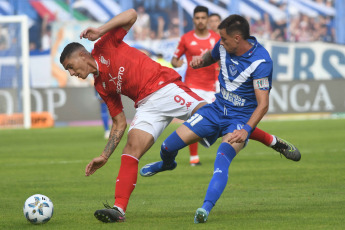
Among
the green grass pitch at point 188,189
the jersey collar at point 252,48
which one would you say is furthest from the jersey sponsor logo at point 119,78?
the green grass pitch at point 188,189

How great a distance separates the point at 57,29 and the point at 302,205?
2658cm

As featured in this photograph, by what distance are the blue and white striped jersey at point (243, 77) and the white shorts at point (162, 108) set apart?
339mm

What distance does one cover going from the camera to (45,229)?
623 cm

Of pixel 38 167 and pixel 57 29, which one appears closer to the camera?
pixel 38 167

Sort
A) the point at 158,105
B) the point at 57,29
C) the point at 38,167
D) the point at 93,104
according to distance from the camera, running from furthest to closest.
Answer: the point at 57,29, the point at 93,104, the point at 38,167, the point at 158,105

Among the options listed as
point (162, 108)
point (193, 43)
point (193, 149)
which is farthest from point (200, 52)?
point (162, 108)

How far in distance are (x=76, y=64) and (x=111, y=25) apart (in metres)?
0.48

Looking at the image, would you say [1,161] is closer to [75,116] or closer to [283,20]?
[75,116]

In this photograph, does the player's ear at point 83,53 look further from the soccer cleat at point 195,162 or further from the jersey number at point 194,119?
the soccer cleat at point 195,162

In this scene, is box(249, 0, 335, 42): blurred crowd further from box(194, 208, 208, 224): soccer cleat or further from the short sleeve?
box(194, 208, 208, 224): soccer cleat

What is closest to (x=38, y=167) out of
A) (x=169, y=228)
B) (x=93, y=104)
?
(x=169, y=228)

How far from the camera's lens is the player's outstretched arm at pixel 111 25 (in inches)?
253

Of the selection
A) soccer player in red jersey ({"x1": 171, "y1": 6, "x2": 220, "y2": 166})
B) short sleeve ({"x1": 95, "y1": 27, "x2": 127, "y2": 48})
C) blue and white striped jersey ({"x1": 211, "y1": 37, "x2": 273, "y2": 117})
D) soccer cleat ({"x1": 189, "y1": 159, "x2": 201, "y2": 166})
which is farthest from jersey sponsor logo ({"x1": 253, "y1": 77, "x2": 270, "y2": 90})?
soccer player in red jersey ({"x1": 171, "y1": 6, "x2": 220, "y2": 166})

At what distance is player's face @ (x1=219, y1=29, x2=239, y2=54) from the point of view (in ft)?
21.6
